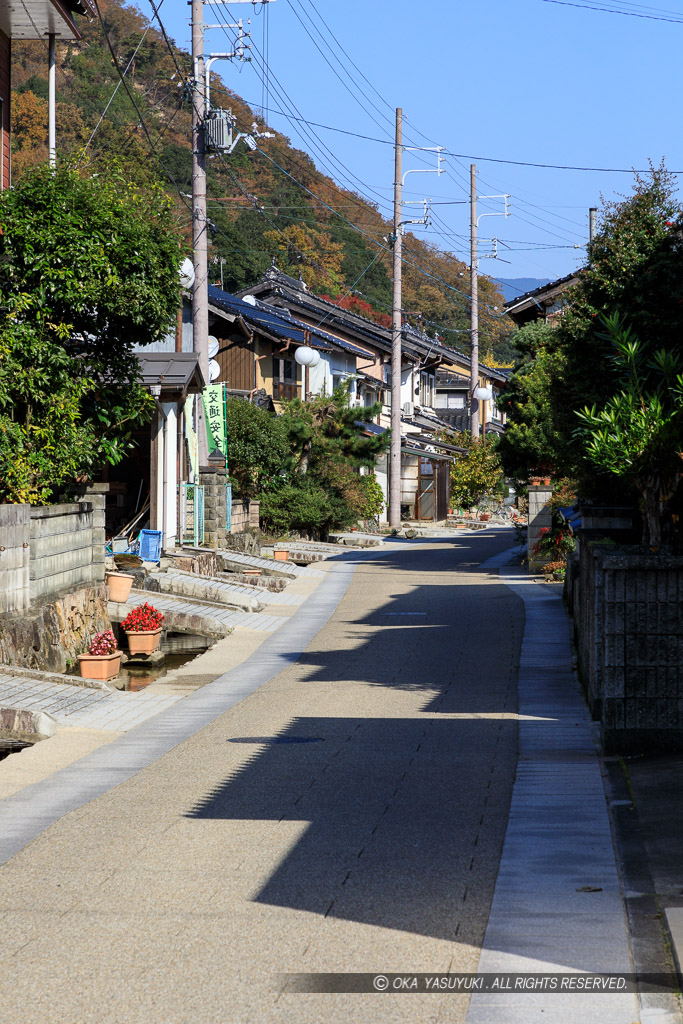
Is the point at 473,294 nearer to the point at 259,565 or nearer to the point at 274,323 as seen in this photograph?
the point at 274,323

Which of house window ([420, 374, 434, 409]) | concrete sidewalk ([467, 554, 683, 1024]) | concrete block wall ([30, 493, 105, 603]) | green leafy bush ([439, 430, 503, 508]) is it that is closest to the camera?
concrete sidewalk ([467, 554, 683, 1024])

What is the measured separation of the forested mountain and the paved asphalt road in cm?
5022

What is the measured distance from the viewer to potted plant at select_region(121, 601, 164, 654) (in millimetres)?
15539

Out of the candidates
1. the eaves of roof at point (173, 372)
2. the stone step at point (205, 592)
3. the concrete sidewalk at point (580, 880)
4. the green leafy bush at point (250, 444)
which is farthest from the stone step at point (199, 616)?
the green leafy bush at point (250, 444)

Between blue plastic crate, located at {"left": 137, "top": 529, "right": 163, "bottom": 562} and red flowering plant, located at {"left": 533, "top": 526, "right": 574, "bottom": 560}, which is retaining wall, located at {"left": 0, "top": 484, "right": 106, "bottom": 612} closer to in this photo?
blue plastic crate, located at {"left": 137, "top": 529, "right": 163, "bottom": 562}

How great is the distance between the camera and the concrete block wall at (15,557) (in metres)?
13.0

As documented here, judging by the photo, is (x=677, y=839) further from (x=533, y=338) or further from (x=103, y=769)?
(x=533, y=338)

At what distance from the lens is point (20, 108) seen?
65250mm

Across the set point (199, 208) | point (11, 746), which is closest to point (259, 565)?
point (199, 208)

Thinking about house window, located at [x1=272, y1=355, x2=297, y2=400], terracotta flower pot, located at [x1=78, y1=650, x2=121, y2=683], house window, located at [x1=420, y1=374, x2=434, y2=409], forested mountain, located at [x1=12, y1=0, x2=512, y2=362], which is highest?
forested mountain, located at [x1=12, y1=0, x2=512, y2=362]

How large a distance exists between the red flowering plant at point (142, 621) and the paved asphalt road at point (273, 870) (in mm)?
4039

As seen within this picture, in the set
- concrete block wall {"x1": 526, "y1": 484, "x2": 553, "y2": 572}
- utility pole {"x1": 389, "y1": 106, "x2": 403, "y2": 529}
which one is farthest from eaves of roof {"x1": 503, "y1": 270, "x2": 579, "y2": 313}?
concrete block wall {"x1": 526, "y1": 484, "x2": 553, "y2": 572}

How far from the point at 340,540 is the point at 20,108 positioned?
134 feet

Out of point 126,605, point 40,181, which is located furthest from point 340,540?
point 40,181
